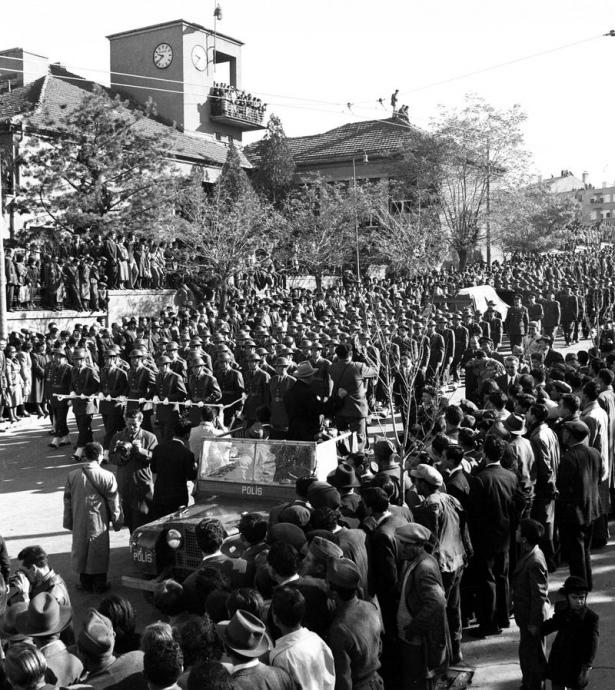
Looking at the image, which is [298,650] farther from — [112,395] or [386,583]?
[112,395]

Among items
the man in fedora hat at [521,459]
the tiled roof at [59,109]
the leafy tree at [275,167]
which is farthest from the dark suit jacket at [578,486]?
the leafy tree at [275,167]

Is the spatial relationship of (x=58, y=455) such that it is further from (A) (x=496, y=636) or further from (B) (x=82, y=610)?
(A) (x=496, y=636)

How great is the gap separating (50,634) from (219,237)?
27147mm

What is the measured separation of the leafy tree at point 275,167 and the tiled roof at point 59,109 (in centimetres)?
186

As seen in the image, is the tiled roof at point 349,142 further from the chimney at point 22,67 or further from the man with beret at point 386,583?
the man with beret at point 386,583

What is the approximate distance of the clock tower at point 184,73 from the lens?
46.0 m

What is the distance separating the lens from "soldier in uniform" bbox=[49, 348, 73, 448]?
14.2 meters

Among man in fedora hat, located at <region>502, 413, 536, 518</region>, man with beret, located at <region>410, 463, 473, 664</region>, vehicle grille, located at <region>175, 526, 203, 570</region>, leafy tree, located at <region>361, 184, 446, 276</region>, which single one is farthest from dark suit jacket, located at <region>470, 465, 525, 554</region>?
leafy tree, located at <region>361, 184, 446, 276</region>

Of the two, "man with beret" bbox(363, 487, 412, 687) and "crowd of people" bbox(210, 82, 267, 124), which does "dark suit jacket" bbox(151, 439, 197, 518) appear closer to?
"man with beret" bbox(363, 487, 412, 687)

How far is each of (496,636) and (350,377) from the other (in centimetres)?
524

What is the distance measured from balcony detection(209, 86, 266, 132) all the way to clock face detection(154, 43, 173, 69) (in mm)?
3012

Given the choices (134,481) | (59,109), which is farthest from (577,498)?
(59,109)

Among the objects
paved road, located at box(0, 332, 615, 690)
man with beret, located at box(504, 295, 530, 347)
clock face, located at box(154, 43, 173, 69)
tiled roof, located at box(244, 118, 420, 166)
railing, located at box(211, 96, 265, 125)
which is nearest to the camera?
paved road, located at box(0, 332, 615, 690)

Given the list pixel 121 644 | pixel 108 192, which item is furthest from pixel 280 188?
pixel 121 644
